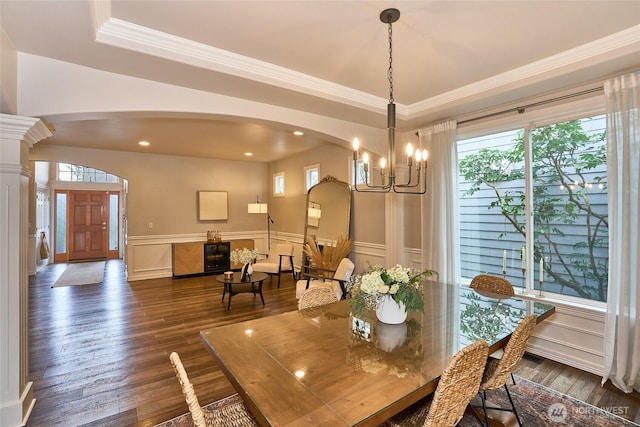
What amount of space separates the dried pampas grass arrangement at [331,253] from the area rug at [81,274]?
463 cm

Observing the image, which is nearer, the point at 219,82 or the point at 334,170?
the point at 219,82

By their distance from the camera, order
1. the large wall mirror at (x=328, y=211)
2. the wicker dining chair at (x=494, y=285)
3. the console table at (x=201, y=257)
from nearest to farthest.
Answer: the wicker dining chair at (x=494, y=285) → the large wall mirror at (x=328, y=211) → the console table at (x=201, y=257)

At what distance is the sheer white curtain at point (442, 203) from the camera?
355 cm

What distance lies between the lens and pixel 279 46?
2324 mm

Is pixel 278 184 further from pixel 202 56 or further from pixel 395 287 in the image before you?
pixel 395 287

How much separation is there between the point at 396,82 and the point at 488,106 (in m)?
1.10

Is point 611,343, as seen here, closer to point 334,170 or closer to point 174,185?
point 334,170

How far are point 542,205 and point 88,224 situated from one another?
10.9 meters

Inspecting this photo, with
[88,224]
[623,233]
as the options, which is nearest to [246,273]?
[623,233]

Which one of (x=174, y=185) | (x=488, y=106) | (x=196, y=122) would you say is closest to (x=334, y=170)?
(x=196, y=122)

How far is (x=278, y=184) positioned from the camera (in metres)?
7.62

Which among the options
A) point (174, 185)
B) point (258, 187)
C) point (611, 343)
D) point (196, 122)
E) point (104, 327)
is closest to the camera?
point (611, 343)

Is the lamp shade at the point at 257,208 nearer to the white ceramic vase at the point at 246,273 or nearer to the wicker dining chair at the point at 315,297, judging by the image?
the white ceramic vase at the point at 246,273

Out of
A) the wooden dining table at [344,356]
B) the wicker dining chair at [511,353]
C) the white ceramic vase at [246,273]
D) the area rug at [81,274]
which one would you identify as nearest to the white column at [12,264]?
the wooden dining table at [344,356]
